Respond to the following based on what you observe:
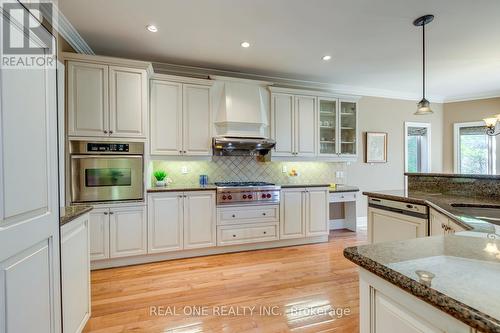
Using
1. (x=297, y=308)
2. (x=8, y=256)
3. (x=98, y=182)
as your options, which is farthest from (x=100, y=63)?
(x=297, y=308)

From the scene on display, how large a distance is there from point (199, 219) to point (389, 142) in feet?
13.7

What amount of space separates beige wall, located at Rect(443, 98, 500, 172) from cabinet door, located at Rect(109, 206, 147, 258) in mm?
6297

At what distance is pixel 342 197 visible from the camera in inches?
172

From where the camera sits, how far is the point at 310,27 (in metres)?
2.76

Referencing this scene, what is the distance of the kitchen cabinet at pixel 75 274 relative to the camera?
5.12 feet

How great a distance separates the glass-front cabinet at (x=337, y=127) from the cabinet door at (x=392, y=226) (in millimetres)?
1700

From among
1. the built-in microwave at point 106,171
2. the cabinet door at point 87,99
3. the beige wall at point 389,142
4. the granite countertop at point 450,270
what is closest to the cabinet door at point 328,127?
the beige wall at point 389,142

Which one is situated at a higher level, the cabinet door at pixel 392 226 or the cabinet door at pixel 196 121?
the cabinet door at pixel 196 121

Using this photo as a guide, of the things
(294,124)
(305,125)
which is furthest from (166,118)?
(305,125)

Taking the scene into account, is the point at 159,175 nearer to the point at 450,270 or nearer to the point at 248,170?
the point at 248,170

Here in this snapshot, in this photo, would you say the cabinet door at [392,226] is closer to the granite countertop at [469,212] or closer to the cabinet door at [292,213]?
the granite countertop at [469,212]

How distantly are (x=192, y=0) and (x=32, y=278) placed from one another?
7.55 feet

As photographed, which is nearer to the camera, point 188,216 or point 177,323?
point 177,323

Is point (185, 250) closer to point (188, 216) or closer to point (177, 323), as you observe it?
point (188, 216)
